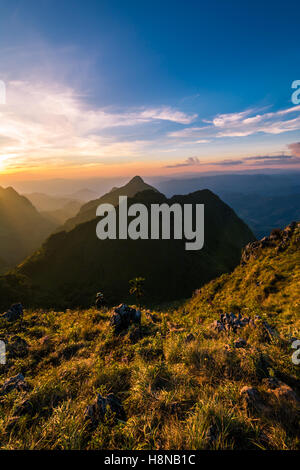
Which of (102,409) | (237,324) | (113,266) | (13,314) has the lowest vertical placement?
(113,266)

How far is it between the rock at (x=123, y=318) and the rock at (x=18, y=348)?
15.0 feet

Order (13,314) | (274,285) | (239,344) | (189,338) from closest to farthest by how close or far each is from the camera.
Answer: (239,344) < (189,338) < (13,314) < (274,285)

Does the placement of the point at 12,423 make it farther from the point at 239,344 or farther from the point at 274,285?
the point at 274,285

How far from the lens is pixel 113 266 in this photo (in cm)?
11488

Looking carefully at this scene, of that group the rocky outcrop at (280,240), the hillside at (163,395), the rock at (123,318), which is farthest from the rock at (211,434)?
the rocky outcrop at (280,240)

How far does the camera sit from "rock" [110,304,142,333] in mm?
10695

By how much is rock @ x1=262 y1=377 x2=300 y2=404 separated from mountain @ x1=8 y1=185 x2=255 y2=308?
3416 inches

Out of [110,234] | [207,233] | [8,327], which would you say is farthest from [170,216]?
[8,327]

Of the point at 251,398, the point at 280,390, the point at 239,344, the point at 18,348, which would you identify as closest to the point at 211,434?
the point at 251,398

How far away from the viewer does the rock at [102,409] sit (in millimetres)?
4344

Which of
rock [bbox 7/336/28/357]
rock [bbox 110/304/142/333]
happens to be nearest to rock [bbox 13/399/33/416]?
rock [bbox 7/336/28/357]

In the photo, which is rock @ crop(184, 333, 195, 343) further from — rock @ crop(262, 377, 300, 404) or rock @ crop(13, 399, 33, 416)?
rock @ crop(13, 399, 33, 416)

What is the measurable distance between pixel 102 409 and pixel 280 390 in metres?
4.43
